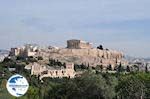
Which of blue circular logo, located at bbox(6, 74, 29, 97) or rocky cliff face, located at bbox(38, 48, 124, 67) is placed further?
rocky cliff face, located at bbox(38, 48, 124, 67)

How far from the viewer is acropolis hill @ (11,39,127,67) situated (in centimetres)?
12225

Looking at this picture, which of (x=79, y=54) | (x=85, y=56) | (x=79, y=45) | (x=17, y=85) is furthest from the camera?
(x=79, y=45)

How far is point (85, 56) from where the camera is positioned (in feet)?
421

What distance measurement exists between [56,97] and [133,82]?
20.5 ft

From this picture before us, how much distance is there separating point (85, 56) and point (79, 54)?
298cm

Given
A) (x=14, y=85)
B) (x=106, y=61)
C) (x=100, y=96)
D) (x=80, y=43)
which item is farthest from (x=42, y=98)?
(x=80, y=43)

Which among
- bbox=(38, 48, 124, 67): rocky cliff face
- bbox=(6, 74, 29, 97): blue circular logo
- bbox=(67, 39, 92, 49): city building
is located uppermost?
bbox=(67, 39, 92, 49): city building

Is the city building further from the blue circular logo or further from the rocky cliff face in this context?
the blue circular logo

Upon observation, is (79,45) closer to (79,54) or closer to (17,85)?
(79,54)

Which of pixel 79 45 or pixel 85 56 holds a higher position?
pixel 79 45

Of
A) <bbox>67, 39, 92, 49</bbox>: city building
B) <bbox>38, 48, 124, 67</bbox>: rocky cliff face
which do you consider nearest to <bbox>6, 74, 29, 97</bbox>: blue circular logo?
<bbox>38, 48, 124, 67</bbox>: rocky cliff face

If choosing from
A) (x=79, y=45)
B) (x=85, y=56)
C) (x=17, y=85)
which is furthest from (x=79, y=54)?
(x=17, y=85)

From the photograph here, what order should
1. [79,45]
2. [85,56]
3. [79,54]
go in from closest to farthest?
[85,56], [79,54], [79,45]

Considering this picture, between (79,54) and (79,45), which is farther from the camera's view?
(79,45)
